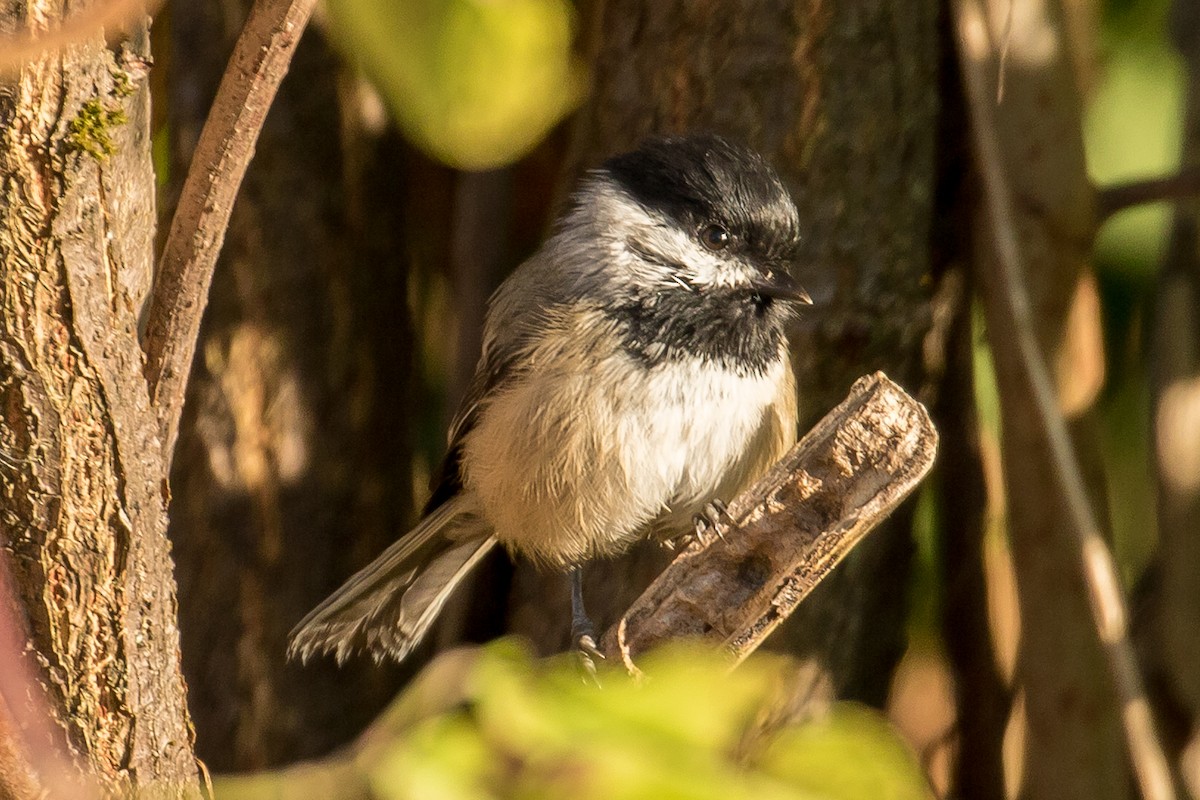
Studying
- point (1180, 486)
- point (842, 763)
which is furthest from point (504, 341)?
point (842, 763)

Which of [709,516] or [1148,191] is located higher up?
[1148,191]

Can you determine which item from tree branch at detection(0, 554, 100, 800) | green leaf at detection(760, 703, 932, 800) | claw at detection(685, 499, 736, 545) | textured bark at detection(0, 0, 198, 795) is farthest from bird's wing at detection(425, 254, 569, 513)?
green leaf at detection(760, 703, 932, 800)

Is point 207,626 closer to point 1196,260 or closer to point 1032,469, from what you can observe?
point 1032,469

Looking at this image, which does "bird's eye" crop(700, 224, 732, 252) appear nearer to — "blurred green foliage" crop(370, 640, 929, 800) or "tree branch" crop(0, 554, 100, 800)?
"tree branch" crop(0, 554, 100, 800)

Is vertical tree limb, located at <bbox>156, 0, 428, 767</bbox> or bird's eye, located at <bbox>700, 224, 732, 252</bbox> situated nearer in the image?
bird's eye, located at <bbox>700, 224, 732, 252</bbox>

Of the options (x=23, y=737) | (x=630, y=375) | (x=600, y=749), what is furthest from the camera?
(x=630, y=375)

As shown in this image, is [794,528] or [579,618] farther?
[579,618]

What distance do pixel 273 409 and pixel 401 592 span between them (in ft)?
1.60

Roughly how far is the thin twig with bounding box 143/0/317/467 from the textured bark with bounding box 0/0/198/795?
0.07 metres

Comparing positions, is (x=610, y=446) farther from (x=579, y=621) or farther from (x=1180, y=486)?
(x=1180, y=486)

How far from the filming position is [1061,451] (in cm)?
218

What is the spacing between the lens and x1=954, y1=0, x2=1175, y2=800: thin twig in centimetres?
216

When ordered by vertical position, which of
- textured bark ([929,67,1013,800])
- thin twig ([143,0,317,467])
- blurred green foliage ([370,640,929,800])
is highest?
thin twig ([143,0,317,467])

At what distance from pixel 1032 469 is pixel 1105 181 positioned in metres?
0.88
